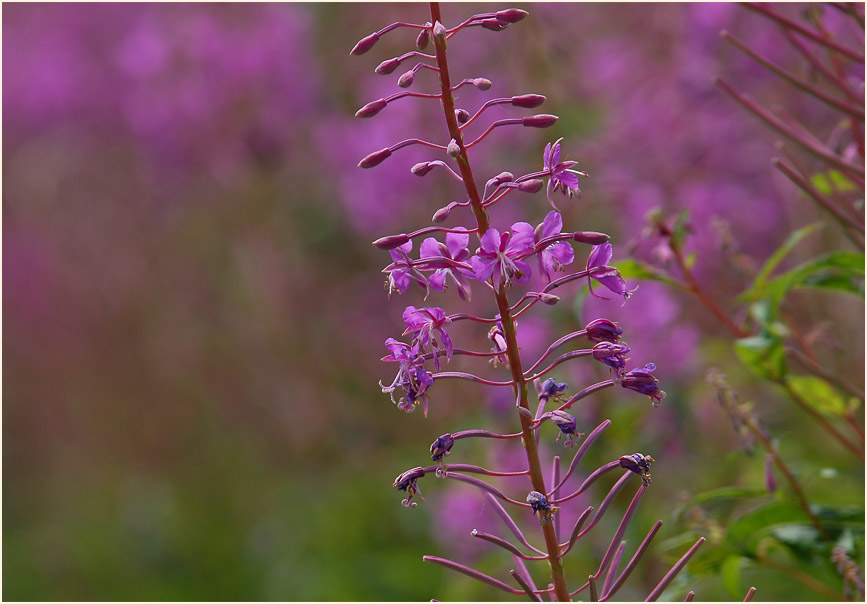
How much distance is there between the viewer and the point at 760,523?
1.23m

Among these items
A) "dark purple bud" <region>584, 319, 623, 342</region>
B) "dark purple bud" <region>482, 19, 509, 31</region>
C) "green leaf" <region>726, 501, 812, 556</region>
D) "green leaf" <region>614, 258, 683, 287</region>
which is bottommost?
"green leaf" <region>726, 501, 812, 556</region>

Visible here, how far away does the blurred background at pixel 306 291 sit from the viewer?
2164 millimetres

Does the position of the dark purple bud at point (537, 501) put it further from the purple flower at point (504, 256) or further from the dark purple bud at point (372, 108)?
the dark purple bud at point (372, 108)

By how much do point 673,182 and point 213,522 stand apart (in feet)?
7.30

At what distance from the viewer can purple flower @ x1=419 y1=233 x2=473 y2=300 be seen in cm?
83

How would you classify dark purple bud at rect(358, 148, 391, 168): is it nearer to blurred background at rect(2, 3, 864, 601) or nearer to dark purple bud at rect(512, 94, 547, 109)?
dark purple bud at rect(512, 94, 547, 109)

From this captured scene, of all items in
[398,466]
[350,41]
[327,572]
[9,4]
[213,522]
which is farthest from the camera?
[9,4]

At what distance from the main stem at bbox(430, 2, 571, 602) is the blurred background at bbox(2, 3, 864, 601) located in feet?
1.41

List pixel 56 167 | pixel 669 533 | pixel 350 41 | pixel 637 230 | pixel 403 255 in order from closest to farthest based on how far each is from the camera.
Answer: pixel 403 255
pixel 669 533
pixel 637 230
pixel 350 41
pixel 56 167

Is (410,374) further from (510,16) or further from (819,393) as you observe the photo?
(819,393)

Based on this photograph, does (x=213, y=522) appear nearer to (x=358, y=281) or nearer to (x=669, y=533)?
(x=358, y=281)

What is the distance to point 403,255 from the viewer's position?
841 millimetres

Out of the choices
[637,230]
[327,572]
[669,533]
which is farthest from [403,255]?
[327,572]

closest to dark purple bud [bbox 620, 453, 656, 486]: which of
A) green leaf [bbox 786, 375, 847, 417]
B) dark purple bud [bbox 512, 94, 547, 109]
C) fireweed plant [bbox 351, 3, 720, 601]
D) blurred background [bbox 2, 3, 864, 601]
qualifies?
fireweed plant [bbox 351, 3, 720, 601]
